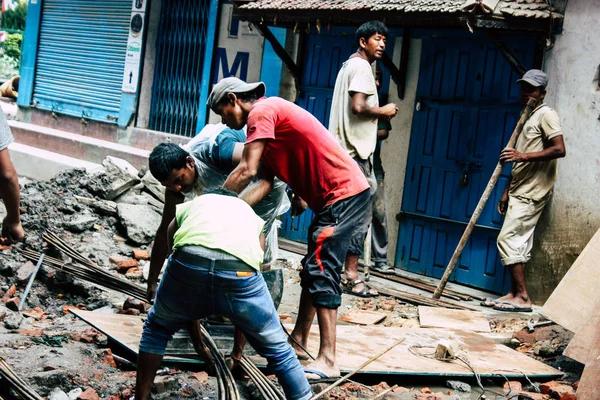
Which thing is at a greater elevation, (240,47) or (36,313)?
(240,47)

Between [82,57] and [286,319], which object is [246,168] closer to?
[286,319]

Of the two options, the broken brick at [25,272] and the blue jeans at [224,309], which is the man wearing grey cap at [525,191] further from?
the broken brick at [25,272]

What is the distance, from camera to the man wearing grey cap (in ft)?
24.4

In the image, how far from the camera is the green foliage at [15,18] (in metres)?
25.4

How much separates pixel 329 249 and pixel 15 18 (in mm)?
23406

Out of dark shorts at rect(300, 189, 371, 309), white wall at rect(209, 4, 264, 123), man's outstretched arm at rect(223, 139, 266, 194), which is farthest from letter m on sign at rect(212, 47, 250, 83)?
man's outstretched arm at rect(223, 139, 266, 194)

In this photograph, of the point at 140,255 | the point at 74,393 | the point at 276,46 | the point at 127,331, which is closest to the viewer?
the point at 74,393

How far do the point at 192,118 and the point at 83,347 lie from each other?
749 cm

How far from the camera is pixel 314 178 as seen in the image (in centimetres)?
505

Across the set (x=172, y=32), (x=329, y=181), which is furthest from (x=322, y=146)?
(x=172, y=32)

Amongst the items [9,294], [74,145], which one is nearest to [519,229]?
[9,294]

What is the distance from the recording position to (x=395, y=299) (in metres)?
7.86

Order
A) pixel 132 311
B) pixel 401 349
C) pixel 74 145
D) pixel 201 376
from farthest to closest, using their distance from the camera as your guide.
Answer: pixel 74 145, pixel 132 311, pixel 401 349, pixel 201 376

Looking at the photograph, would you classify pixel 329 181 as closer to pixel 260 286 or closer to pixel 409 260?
pixel 260 286
